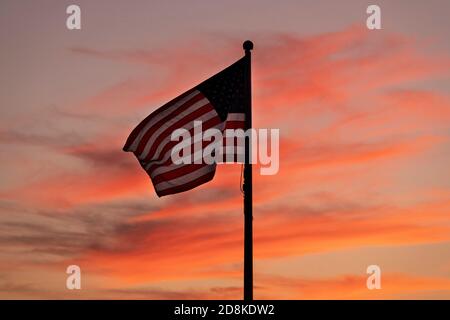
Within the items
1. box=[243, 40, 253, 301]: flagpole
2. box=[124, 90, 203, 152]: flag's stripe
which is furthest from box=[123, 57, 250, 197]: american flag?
box=[243, 40, 253, 301]: flagpole

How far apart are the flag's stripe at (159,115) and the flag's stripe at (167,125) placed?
0.26ft

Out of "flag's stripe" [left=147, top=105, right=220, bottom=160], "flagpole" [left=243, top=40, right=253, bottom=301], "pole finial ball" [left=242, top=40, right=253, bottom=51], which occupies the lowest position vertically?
"flagpole" [left=243, top=40, right=253, bottom=301]

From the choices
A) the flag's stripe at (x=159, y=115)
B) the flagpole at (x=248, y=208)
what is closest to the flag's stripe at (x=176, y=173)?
the flag's stripe at (x=159, y=115)

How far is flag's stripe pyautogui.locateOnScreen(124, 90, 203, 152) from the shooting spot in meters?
21.2

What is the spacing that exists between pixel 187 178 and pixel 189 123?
133cm

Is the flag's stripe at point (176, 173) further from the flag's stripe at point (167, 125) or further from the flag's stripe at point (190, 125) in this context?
the flag's stripe at point (167, 125)

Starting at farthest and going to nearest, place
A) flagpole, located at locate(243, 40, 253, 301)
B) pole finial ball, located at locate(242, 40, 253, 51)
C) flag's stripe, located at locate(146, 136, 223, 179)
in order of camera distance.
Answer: flag's stripe, located at locate(146, 136, 223, 179) → pole finial ball, located at locate(242, 40, 253, 51) → flagpole, located at locate(243, 40, 253, 301)

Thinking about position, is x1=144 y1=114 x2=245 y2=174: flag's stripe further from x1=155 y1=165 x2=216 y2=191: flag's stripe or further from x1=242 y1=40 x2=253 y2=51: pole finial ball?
x1=242 y1=40 x2=253 y2=51: pole finial ball

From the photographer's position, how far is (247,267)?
18578 mm

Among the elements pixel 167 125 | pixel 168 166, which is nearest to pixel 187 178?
pixel 168 166

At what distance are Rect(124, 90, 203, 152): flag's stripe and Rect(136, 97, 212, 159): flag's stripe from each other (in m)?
0.08
